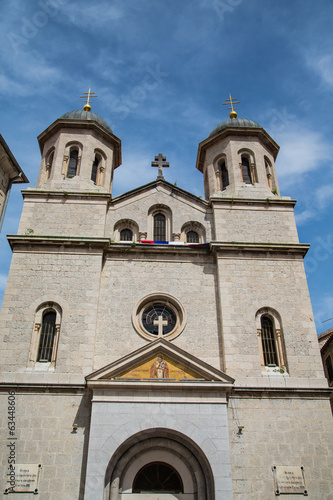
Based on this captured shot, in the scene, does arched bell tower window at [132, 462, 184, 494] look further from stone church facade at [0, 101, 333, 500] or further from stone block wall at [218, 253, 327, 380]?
stone block wall at [218, 253, 327, 380]

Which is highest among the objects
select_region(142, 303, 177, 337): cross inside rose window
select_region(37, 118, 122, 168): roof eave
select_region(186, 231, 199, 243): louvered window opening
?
select_region(37, 118, 122, 168): roof eave

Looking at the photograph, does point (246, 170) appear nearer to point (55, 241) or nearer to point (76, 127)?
point (76, 127)

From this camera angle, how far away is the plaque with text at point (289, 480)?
40.8 ft

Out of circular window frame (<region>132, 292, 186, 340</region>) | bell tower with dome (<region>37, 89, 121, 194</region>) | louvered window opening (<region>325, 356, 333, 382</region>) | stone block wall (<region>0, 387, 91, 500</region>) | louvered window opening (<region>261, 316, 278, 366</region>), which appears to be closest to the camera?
stone block wall (<region>0, 387, 91, 500</region>)

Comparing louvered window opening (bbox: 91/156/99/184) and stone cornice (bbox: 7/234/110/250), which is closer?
stone cornice (bbox: 7/234/110/250)

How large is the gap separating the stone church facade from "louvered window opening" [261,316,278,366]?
0.05 m

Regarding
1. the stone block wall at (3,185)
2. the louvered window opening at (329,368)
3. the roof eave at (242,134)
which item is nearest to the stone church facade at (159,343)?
the roof eave at (242,134)

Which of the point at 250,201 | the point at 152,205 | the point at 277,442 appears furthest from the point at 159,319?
the point at 250,201

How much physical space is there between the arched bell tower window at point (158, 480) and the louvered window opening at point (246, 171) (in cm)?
1210

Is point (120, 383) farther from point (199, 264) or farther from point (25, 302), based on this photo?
point (199, 264)

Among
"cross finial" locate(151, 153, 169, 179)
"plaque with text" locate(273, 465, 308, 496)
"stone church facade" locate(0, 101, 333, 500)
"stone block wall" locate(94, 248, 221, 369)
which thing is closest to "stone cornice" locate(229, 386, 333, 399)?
"stone church facade" locate(0, 101, 333, 500)

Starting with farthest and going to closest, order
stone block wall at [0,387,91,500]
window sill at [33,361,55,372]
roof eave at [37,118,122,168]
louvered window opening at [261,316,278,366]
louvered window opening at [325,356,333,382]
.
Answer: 1. louvered window opening at [325,356,333,382]
2. roof eave at [37,118,122,168]
3. louvered window opening at [261,316,278,366]
4. window sill at [33,361,55,372]
5. stone block wall at [0,387,91,500]

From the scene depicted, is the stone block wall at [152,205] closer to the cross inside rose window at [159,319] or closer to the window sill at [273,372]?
the cross inside rose window at [159,319]

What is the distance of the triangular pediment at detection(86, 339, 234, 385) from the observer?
13.4m
